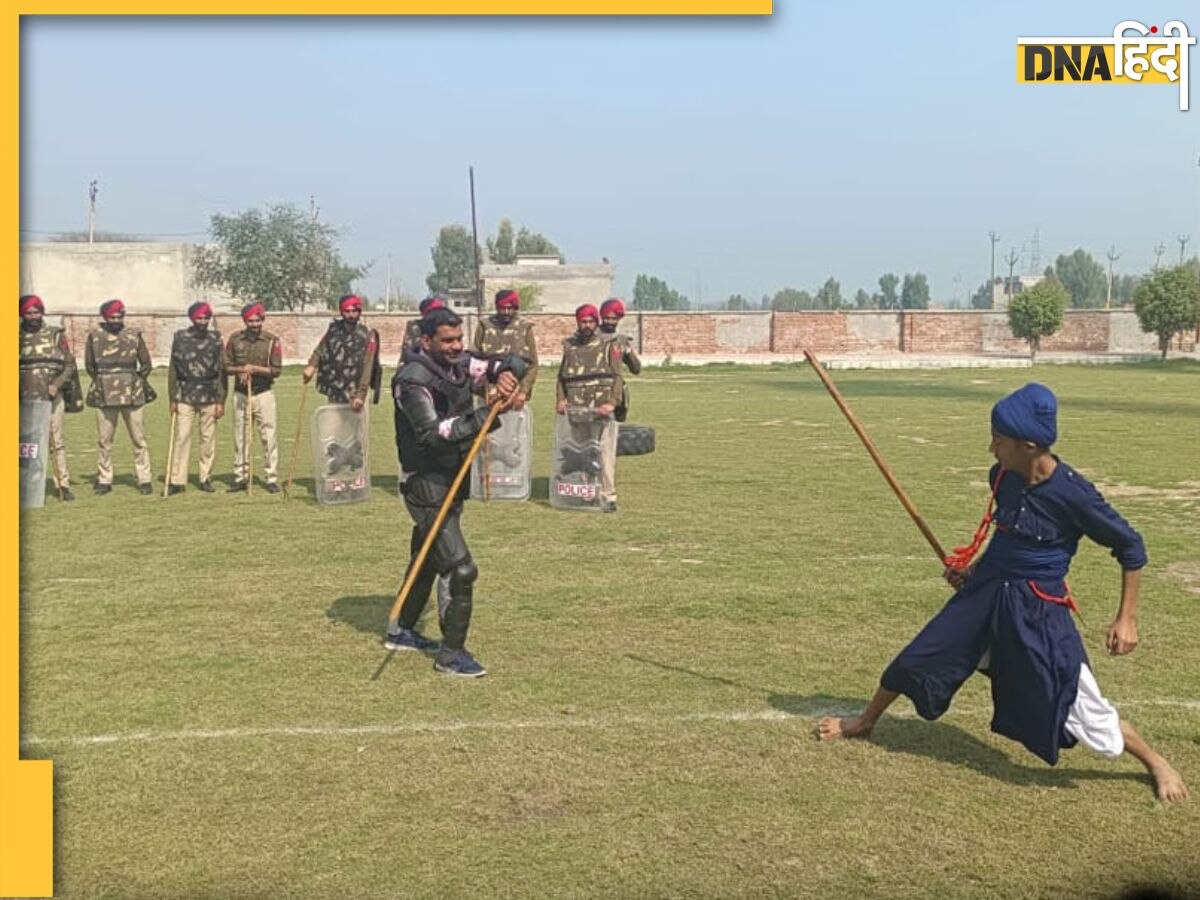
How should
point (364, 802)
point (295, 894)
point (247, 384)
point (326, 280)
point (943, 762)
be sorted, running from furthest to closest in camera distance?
1. point (326, 280)
2. point (247, 384)
3. point (943, 762)
4. point (364, 802)
5. point (295, 894)

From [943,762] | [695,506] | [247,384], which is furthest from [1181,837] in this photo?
[247,384]

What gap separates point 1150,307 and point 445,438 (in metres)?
45.6

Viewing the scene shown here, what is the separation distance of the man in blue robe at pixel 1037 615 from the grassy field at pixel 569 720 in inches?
10.8

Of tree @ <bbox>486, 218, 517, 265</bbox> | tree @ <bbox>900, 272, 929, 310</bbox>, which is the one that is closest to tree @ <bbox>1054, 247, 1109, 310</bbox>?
tree @ <bbox>900, 272, 929, 310</bbox>

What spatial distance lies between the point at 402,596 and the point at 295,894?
91.8 inches

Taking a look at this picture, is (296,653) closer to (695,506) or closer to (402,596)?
(402,596)

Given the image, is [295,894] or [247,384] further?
[247,384]

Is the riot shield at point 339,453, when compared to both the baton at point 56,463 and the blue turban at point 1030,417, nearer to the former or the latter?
the baton at point 56,463

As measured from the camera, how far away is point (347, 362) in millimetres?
12688

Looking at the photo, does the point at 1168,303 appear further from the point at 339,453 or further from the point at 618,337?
the point at 339,453

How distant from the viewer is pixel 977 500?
12.7m

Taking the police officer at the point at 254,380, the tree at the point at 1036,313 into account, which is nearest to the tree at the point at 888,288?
the tree at the point at 1036,313

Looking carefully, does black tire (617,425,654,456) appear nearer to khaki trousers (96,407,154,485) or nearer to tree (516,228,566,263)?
khaki trousers (96,407,154,485)

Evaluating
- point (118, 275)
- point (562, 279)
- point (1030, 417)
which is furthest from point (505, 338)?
point (562, 279)
